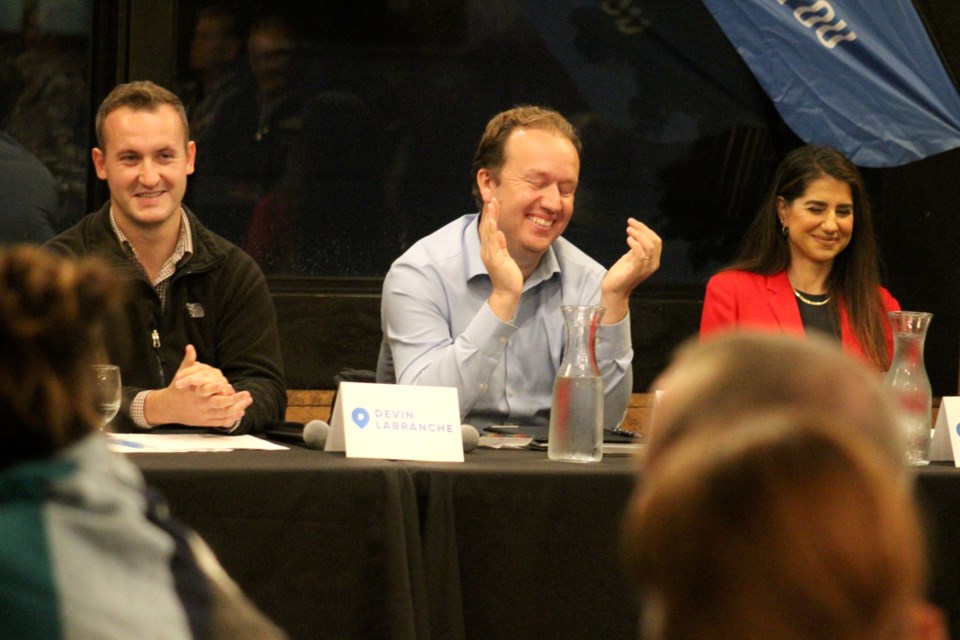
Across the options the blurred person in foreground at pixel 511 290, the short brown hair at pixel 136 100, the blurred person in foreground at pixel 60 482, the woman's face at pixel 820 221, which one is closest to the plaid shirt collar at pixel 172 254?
the short brown hair at pixel 136 100

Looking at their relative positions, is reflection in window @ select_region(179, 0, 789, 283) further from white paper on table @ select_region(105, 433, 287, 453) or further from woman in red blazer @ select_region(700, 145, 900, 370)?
white paper on table @ select_region(105, 433, 287, 453)

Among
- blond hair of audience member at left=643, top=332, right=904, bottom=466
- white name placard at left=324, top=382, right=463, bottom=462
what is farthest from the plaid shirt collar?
blond hair of audience member at left=643, top=332, right=904, bottom=466

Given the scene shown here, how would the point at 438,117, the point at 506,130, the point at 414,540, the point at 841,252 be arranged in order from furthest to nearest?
the point at 438,117 → the point at 841,252 → the point at 506,130 → the point at 414,540

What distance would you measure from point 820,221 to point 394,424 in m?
1.86

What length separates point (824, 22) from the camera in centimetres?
399

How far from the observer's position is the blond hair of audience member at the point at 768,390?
2.46 feet

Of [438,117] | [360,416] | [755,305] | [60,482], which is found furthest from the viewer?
[438,117]

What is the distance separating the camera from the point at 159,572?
1.03 meters

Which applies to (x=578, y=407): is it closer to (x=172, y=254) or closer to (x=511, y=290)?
(x=511, y=290)

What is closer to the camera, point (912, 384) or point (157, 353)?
point (912, 384)

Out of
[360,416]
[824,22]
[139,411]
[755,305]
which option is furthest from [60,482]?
[824,22]

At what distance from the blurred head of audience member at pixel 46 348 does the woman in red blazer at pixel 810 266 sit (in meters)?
2.81

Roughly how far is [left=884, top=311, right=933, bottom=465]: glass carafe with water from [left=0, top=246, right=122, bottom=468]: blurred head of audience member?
1.85m

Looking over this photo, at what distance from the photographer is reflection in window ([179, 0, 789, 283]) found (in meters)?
4.57
